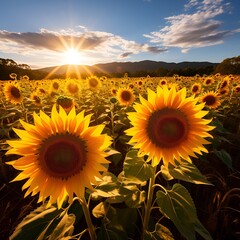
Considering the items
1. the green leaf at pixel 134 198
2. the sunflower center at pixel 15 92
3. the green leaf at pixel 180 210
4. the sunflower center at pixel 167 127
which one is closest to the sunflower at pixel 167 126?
the sunflower center at pixel 167 127

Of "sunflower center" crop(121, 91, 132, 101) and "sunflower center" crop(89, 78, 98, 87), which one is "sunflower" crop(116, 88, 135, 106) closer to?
"sunflower center" crop(121, 91, 132, 101)

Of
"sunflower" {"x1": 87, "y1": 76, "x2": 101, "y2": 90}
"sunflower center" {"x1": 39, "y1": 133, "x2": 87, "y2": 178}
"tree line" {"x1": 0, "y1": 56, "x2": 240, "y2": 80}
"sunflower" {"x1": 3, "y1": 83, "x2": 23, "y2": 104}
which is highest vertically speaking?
"sunflower center" {"x1": 39, "y1": 133, "x2": 87, "y2": 178}

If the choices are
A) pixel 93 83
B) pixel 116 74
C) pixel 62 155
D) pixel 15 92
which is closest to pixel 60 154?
pixel 62 155

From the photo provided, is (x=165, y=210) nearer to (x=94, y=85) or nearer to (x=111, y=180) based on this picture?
(x=111, y=180)

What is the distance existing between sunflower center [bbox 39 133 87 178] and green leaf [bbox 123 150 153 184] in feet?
1.57

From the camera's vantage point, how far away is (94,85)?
11062 mm

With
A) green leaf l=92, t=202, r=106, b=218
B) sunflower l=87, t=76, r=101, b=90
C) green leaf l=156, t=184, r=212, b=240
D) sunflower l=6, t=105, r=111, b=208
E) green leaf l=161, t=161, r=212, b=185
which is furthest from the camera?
sunflower l=87, t=76, r=101, b=90

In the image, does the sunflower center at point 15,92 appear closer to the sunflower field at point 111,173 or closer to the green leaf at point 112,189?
the sunflower field at point 111,173

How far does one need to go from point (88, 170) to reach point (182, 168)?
975 millimetres

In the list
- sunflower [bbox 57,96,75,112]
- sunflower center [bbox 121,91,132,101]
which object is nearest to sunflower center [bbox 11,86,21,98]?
sunflower center [bbox 121,91,132,101]

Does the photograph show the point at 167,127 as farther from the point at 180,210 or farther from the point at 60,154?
the point at 60,154

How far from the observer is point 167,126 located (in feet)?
8.05

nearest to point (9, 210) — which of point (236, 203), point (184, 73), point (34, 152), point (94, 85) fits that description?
point (34, 152)

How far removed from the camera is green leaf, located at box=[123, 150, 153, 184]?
2.28m
